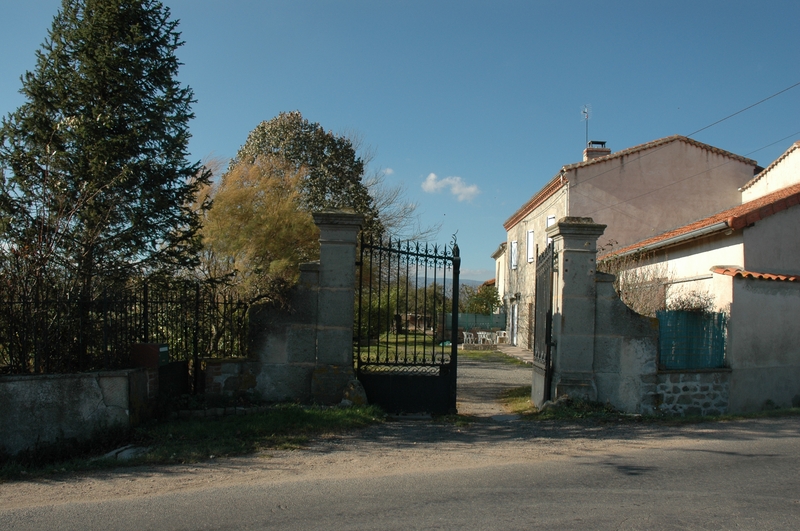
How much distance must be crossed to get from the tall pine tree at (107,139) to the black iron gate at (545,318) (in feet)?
19.2

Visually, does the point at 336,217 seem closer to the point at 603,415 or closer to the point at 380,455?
the point at 380,455

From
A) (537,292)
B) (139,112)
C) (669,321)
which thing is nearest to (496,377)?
(537,292)

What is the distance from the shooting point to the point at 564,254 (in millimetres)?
9188

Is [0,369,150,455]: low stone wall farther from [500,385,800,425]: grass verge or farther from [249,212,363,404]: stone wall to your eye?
[500,385,800,425]: grass verge

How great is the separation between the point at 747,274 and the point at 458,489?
302 inches

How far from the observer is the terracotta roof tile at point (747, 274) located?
10.7 metres

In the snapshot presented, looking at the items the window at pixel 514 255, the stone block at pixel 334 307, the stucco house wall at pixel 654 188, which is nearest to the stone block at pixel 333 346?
the stone block at pixel 334 307

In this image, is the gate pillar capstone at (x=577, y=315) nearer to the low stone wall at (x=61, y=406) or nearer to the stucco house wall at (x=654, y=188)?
the low stone wall at (x=61, y=406)

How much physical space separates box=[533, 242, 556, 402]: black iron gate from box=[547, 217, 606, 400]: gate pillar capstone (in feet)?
0.86

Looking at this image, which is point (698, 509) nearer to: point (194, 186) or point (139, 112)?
point (194, 186)

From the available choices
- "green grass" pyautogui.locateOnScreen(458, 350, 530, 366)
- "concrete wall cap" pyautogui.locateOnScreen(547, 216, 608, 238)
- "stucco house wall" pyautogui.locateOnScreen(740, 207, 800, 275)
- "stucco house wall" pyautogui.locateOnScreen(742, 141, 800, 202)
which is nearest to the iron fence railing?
"concrete wall cap" pyautogui.locateOnScreen(547, 216, 608, 238)

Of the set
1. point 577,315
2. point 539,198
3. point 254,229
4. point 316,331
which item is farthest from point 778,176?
point 316,331

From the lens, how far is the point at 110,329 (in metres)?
7.98

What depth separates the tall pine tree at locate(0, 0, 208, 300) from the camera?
9469 mm
